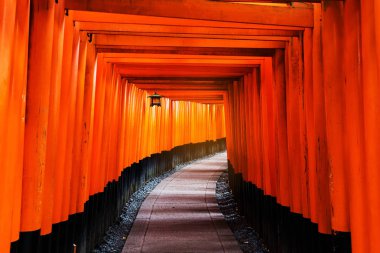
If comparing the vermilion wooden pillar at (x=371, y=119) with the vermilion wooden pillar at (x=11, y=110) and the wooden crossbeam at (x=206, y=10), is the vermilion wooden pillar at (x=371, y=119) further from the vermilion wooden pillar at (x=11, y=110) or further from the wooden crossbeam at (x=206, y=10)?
the vermilion wooden pillar at (x=11, y=110)

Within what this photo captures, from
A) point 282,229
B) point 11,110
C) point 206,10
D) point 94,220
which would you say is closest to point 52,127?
point 11,110

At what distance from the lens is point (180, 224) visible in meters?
9.23

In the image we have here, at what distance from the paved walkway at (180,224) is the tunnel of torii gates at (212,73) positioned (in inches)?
29.5

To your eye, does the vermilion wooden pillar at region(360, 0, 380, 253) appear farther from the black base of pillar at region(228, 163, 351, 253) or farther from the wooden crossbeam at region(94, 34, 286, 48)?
the wooden crossbeam at region(94, 34, 286, 48)

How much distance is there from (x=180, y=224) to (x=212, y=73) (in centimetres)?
350

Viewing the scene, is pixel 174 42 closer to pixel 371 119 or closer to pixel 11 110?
pixel 11 110

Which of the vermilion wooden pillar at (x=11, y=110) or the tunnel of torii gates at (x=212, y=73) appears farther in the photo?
the tunnel of torii gates at (x=212, y=73)

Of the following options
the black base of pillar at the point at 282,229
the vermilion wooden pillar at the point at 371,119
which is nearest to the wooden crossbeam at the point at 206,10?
the vermilion wooden pillar at the point at 371,119

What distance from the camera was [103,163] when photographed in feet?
24.6

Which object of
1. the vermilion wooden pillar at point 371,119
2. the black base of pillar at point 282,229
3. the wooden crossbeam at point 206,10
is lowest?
the black base of pillar at point 282,229

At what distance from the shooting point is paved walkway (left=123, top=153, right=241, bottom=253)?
7.52 m

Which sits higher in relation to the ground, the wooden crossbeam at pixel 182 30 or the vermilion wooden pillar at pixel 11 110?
the wooden crossbeam at pixel 182 30

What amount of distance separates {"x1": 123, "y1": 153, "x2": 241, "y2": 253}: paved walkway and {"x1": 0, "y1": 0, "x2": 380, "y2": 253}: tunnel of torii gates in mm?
750

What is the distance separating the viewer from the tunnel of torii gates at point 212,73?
3.03 m
